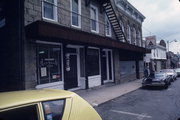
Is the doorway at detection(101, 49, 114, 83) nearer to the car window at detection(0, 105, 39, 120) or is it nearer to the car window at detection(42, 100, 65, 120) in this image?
the car window at detection(42, 100, 65, 120)

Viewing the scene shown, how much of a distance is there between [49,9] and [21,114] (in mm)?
8226

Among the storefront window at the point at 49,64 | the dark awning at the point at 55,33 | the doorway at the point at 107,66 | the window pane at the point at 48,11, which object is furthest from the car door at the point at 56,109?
the doorway at the point at 107,66

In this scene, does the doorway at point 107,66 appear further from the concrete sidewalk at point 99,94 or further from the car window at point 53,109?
the car window at point 53,109

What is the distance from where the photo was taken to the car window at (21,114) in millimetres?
2006

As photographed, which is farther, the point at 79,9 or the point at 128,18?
the point at 128,18

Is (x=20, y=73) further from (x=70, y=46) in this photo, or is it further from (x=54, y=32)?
(x=70, y=46)

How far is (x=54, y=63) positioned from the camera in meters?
9.28

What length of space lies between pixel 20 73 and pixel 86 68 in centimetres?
509

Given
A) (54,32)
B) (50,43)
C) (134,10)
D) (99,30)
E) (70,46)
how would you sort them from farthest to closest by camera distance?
(134,10) → (99,30) → (70,46) → (50,43) → (54,32)

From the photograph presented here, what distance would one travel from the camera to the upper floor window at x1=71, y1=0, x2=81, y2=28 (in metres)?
11.1

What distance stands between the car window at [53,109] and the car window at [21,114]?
0.16m

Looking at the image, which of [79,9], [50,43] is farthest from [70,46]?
[79,9]

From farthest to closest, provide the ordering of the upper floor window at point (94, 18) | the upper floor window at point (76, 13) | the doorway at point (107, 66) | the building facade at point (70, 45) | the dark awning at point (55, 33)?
the doorway at point (107, 66), the upper floor window at point (94, 18), the upper floor window at point (76, 13), the building facade at point (70, 45), the dark awning at point (55, 33)

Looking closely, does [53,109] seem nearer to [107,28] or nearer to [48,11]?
[48,11]
